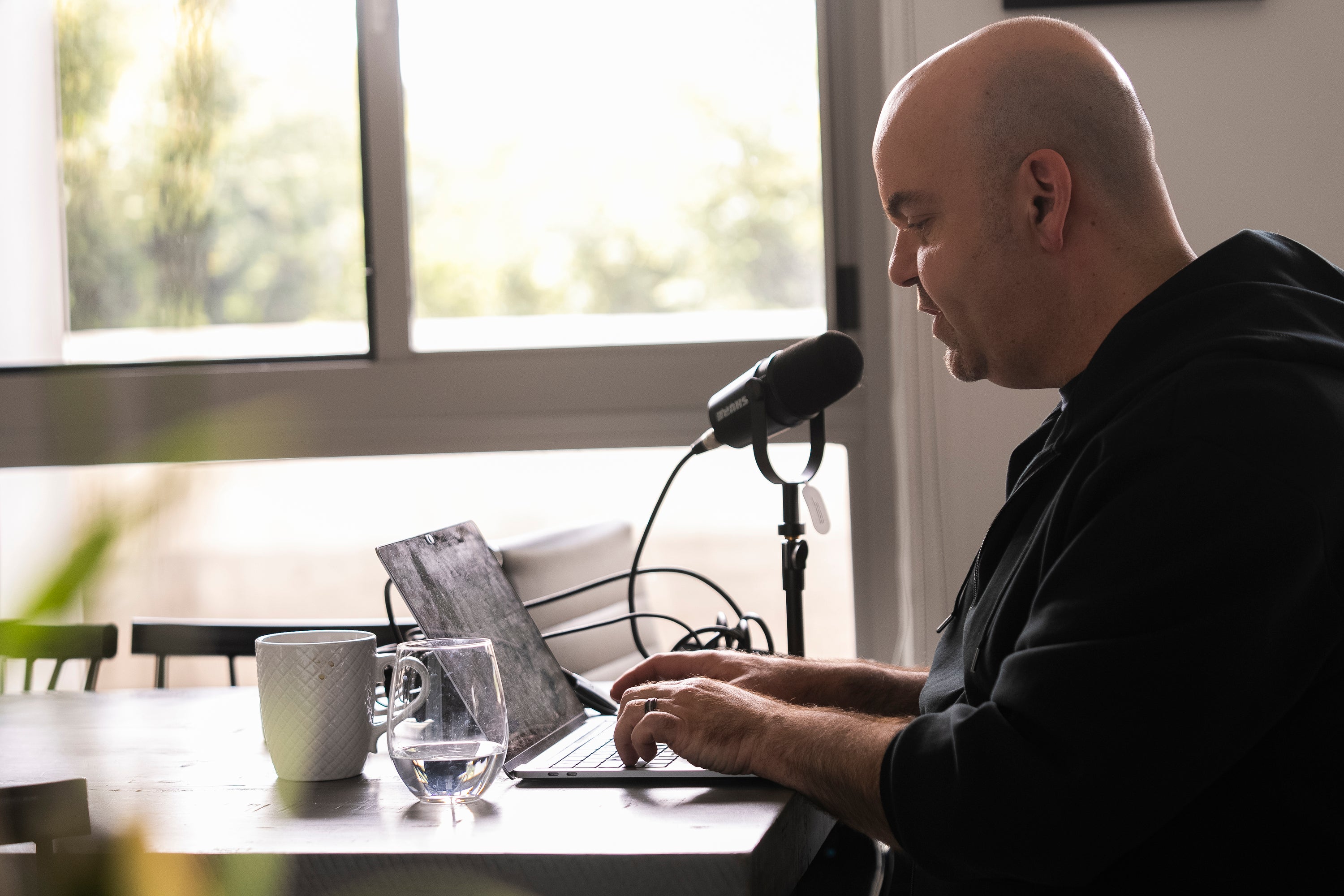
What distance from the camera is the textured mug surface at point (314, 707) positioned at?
1.04 meters

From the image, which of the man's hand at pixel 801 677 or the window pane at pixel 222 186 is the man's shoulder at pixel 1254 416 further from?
the window pane at pixel 222 186

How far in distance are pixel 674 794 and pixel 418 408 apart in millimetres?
1252

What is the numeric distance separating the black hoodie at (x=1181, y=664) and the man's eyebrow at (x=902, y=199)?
1.14 ft

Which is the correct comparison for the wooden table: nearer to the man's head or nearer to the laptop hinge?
the laptop hinge

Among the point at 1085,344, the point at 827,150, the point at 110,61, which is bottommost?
the point at 1085,344

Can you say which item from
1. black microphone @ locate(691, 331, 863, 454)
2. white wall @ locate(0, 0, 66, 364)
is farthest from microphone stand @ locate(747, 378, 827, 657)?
white wall @ locate(0, 0, 66, 364)

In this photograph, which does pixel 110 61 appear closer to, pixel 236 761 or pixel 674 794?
pixel 236 761

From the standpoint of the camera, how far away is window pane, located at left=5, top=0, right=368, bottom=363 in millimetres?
2109

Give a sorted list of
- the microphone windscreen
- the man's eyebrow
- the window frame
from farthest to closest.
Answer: the window frame < the microphone windscreen < the man's eyebrow

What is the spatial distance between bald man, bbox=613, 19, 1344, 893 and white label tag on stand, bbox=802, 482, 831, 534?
0.29 m

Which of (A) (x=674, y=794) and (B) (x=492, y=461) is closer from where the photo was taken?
(A) (x=674, y=794)

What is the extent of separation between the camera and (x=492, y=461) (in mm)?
2180

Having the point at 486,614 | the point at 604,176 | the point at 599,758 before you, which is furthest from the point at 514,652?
the point at 604,176

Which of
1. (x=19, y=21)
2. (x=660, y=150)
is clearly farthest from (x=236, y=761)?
(x=19, y=21)
